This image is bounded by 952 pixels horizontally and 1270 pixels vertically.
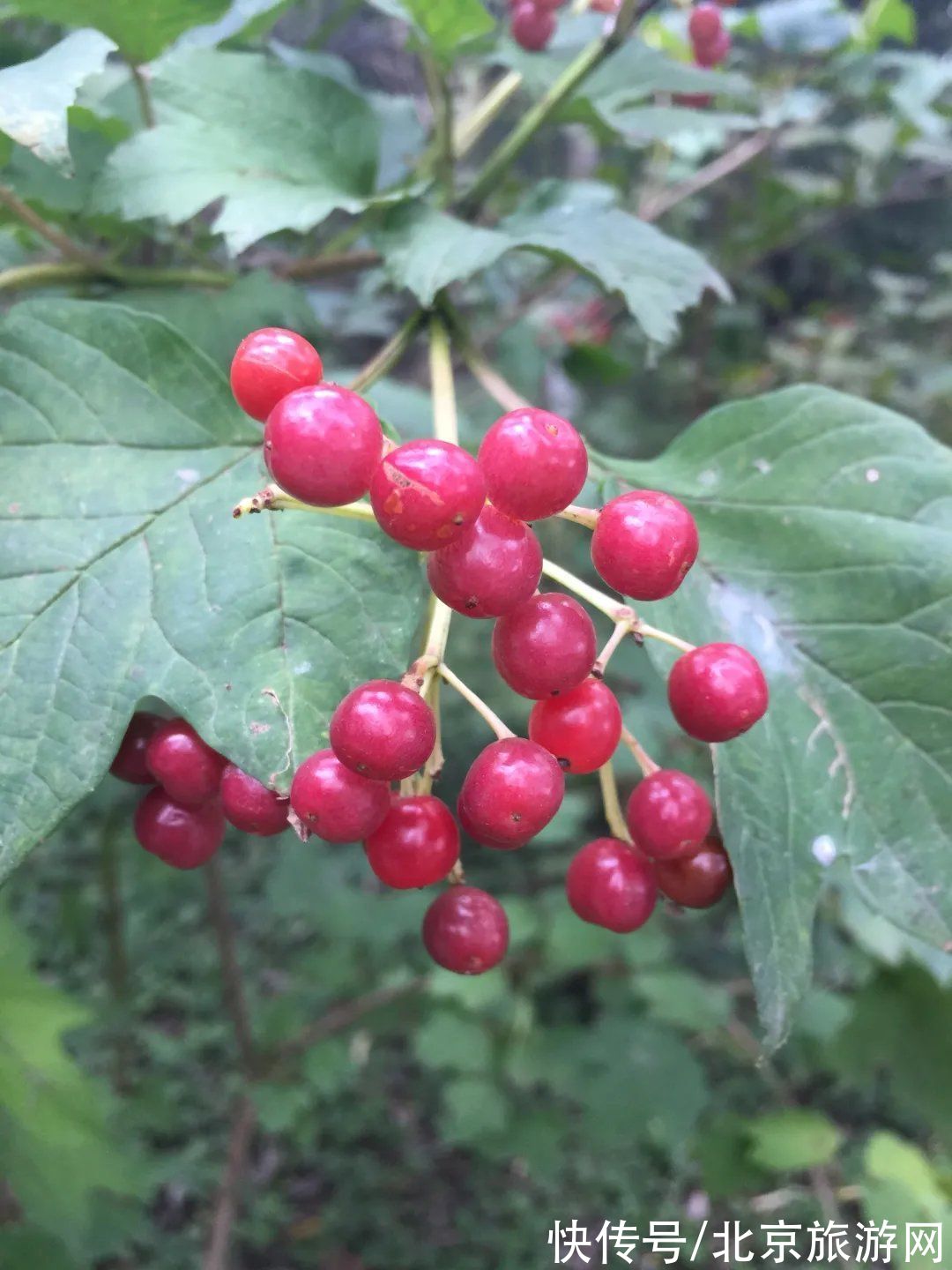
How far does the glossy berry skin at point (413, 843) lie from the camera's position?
54cm

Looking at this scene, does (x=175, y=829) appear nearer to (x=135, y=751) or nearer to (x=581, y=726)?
(x=135, y=751)

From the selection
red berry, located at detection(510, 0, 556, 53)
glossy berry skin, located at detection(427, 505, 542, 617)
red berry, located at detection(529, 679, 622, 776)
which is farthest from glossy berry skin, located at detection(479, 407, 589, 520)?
red berry, located at detection(510, 0, 556, 53)

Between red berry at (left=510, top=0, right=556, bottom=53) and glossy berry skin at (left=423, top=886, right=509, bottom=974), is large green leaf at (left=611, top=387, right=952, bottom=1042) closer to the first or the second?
glossy berry skin at (left=423, top=886, right=509, bottom=974)

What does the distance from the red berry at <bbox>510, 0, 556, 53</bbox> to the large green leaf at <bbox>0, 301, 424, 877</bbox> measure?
1.97 feet

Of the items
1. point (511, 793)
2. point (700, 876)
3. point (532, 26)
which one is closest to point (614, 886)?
point (700, 876)

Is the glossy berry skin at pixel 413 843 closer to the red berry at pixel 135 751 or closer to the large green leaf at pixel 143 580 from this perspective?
the large green leaf at pixel 143 580

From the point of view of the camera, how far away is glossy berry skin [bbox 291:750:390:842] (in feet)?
1.60

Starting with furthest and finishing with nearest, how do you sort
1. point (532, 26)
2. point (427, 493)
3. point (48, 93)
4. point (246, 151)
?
point (532, 26)
point (246, 151)
point (48, 93)
point (427, 493)

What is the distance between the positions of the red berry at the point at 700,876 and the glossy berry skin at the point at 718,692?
110mm

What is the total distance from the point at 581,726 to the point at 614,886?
146 mm

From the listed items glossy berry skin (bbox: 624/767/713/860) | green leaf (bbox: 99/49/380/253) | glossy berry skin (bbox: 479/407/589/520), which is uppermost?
green leaf (bbox: 99/49/380/253)

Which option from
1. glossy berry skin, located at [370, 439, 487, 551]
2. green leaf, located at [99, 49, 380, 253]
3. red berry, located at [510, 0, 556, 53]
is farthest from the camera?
red berry, located at [510, 0, 556, 53]

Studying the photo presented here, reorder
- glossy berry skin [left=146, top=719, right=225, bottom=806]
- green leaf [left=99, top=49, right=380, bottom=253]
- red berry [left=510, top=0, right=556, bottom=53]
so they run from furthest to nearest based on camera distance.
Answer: red berry [left=510, top=0, right=556, bottom=53]
green leaf [left=99, top=49, right=380, bottom=253]
glossy berry skin [left=146, top=719, right=225, bottom=806]

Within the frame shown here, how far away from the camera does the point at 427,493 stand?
1.47 feet
